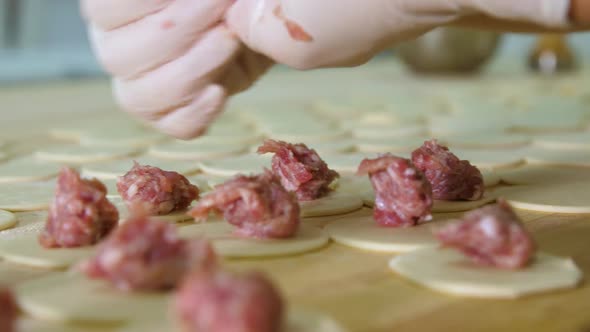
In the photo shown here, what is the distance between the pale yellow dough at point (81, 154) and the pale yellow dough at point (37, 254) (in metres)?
0.83

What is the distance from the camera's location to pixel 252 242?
4.04 feet

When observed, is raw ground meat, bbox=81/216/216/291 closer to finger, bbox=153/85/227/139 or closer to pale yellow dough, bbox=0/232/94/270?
pale yellow dough, bbox=0/232/94/270

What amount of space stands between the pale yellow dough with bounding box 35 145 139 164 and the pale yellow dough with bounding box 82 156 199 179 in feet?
0.31

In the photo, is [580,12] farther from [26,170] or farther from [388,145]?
[26,170]

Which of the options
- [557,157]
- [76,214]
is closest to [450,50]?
[557,157]

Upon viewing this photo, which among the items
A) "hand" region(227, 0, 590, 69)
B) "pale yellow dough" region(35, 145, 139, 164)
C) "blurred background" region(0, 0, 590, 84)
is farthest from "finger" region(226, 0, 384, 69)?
"blurred background" region(0, 0, 590, 84)

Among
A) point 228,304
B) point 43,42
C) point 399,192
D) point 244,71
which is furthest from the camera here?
point 43,42

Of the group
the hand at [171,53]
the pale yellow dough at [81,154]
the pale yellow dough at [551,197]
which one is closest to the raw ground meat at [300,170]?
the hand at [171,53]

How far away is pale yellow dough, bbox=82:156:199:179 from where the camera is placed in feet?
6.01

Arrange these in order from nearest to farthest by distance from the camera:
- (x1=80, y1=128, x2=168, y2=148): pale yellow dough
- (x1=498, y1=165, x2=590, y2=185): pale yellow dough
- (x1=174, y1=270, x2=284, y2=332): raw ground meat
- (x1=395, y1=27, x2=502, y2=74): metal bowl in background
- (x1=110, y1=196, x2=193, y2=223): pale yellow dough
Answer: (x1=174, y1=270, x2=284, y2=332): raw ground meat → (x1=110, y1=196, x2=193, y2=223): pale yellow dough → (x1=498, y1=165, x2=590, y2=185): pale yellow dough → (x1=80, y1=128, x2=168, y2=148): pale yellow dough → (x1=395, y1=27, x2=502, y2=74): metal bowl in background

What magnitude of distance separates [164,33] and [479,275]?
72 centimetres

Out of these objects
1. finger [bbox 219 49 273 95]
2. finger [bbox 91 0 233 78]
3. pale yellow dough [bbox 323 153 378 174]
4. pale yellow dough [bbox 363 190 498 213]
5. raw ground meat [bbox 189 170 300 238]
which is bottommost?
pale yellow dough [bbox 323 153 378 174]

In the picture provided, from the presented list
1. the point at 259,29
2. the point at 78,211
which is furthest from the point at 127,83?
the point at 78,211

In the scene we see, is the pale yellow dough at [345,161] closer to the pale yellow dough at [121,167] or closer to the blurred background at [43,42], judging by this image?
the pale yellow dough at [121,167]
